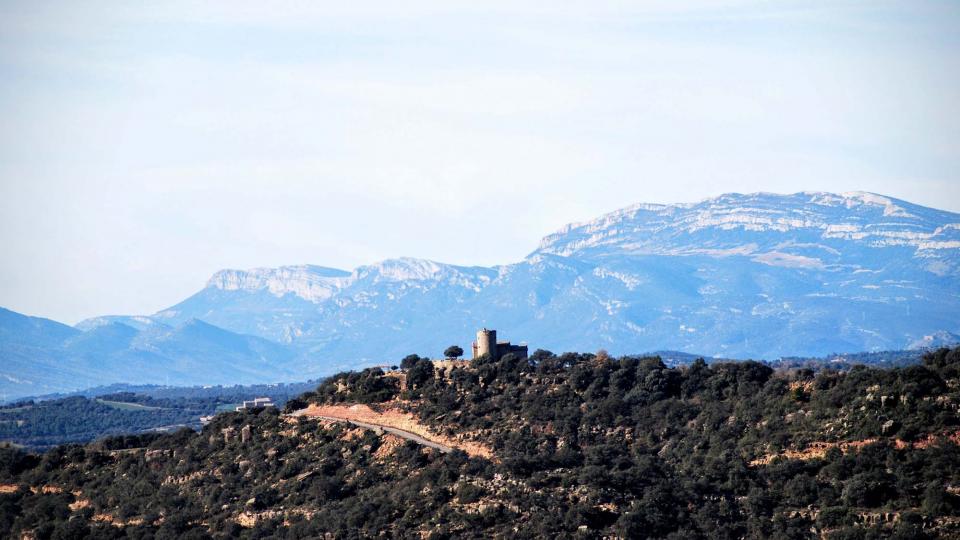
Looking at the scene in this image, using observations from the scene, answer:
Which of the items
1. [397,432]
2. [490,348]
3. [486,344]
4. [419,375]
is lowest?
[397,432]

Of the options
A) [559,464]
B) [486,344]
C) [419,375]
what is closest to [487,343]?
[486,344]

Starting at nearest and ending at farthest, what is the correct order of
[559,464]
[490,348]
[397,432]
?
[559,464]
[397,432]
[490,348]

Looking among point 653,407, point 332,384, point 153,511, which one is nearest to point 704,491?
point 653,407

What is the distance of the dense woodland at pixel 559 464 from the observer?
3445 inches

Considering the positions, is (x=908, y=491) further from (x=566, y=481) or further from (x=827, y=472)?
(x=566, y=481)

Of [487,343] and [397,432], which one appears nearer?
[397,432]

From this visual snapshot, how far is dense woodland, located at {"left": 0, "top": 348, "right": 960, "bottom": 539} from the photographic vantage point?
8750 centimetres

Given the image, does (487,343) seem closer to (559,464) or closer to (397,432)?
(397,432)

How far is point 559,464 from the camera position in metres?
98.8

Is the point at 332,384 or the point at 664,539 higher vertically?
the point at 332,384

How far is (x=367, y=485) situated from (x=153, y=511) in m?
16.3

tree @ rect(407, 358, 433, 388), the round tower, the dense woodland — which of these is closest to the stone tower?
the round tower

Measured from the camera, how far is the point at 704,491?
9181 centimetres

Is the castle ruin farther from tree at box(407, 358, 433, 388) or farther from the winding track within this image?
the winding track
